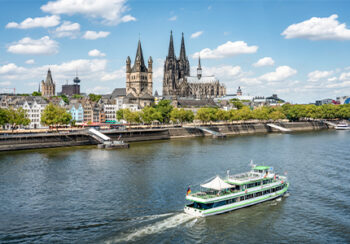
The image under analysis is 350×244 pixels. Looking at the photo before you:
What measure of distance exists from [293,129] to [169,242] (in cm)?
15402

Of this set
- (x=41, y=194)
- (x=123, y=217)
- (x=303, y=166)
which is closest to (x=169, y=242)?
(x=123, y=217)

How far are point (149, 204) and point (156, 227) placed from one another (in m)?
6.95

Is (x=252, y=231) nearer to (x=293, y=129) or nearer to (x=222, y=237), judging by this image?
(x=222, y=237)

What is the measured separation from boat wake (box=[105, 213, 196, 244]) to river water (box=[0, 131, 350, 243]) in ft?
0.31

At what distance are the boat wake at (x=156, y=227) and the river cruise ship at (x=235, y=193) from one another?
4.34 ft

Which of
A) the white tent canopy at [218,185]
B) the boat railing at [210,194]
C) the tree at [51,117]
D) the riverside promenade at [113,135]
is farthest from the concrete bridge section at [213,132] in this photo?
the white tent canopy at [218,185]

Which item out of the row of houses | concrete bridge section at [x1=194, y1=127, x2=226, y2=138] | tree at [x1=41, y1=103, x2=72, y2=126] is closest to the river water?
tree at [x1=41, y1=103, x2=72, y2=126]

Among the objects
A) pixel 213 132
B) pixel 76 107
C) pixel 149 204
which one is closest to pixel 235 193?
pixel 149 204

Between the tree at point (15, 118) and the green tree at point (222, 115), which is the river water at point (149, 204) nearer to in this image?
the tree at point (15, 118)

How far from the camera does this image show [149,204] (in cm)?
4147

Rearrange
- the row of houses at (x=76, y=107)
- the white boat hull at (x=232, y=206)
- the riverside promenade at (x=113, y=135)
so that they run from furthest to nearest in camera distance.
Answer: the row of houses at (x=76, y=107), the riverside promenade at (x=113, y=135), the white boat hull at (x=232, y=206)

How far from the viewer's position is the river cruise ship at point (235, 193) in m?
38.8

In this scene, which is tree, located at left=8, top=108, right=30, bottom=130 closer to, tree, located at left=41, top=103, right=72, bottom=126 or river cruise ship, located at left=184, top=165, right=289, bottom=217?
tree, located at left=41, top=103, right=72, bottom=126

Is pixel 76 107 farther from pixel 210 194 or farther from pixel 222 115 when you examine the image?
→ pixel 210 194
